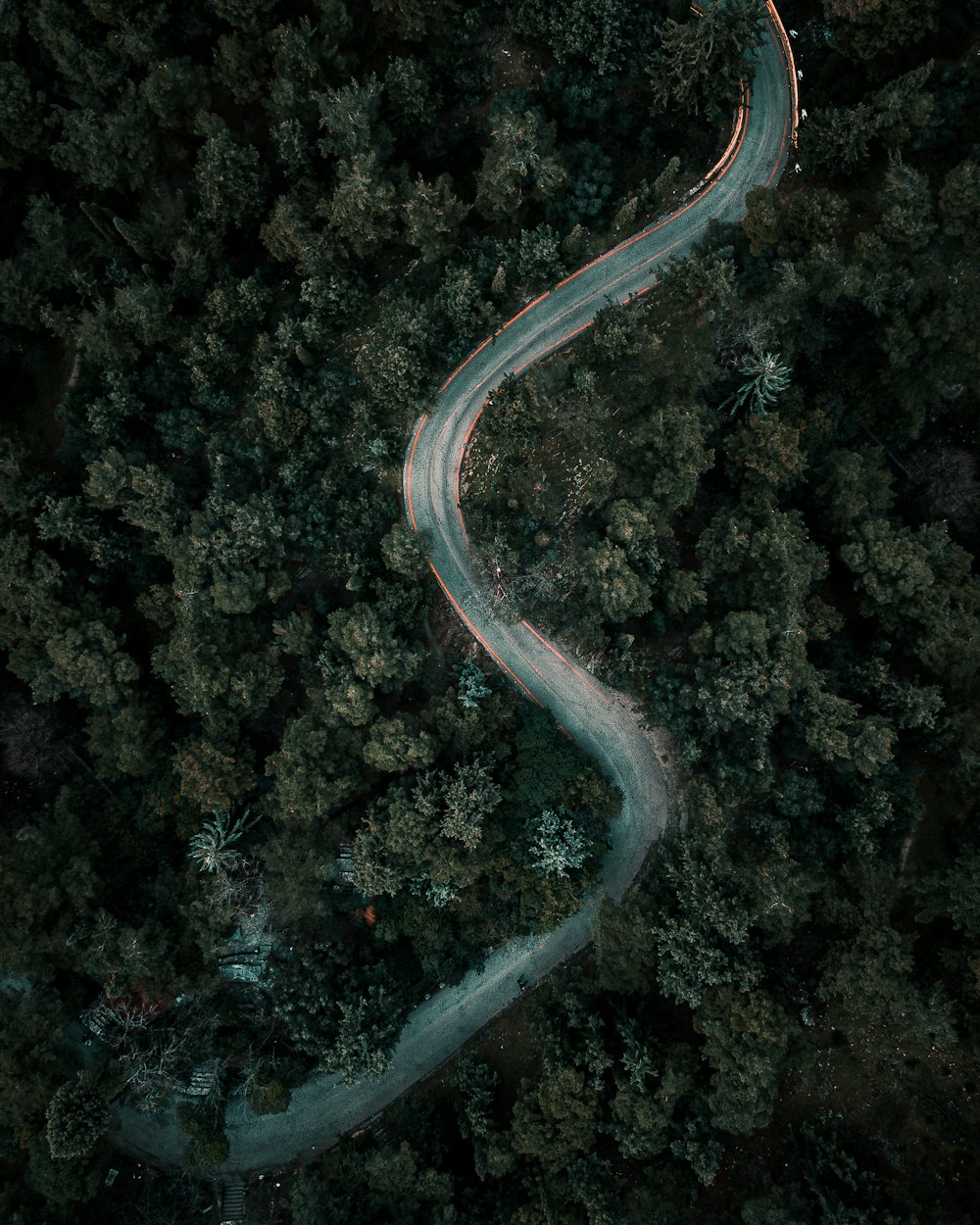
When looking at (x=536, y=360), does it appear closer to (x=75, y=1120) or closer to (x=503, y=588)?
(x=503, y=588)

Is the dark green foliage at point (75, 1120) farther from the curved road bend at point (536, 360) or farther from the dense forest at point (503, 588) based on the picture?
the curved road bend at point (536, 360)

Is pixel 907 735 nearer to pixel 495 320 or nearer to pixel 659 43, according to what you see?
pixel 495 320

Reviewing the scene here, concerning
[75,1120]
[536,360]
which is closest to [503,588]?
[536,360]

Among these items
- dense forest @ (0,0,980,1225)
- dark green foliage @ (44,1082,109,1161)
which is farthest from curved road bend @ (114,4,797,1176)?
dark green foliage @ (44,1082,109,1161)

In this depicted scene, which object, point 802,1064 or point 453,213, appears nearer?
point 802,1064

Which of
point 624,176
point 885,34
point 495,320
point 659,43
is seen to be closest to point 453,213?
point 495,320

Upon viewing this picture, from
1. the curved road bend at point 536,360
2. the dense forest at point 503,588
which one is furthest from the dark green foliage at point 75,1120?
the curved road bend at point 536,360

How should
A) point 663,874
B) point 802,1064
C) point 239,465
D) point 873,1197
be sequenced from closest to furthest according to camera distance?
point 873,1197 → point 802,1064 → point 663,874 → point 239,465

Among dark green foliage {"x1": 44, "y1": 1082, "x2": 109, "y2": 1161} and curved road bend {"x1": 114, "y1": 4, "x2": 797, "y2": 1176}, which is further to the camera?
curved road bend {"x1": 114, "y1": 4, "x2": 797, "y2": 1176}

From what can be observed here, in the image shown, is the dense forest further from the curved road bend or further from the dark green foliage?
the curved road bend
